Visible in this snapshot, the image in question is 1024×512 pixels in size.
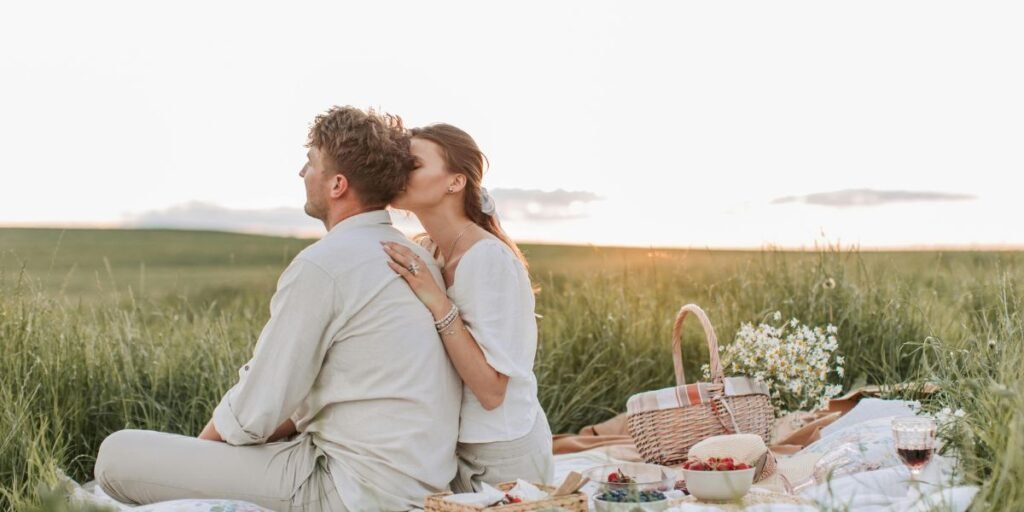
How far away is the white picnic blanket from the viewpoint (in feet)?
10.6

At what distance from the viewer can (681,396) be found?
5168 millimetres

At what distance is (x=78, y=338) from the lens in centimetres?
593

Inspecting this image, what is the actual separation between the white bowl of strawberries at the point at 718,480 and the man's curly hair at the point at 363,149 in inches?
57.7

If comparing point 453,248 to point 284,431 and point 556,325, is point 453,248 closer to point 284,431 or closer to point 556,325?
point 284,431

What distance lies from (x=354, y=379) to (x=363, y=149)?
2.64ft

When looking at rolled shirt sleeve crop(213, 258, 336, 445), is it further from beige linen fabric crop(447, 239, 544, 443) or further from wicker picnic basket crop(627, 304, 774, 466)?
wicker picnic basket crop(627, 304, 774, 466)

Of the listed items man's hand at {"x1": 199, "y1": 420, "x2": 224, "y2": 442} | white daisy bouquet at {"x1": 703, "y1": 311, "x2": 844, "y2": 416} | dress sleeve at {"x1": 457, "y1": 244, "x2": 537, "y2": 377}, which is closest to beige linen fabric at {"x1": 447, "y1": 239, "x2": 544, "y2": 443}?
dress sleeve at {"x1": 457, "y1": 244, "x2": 537, "y2": 377}

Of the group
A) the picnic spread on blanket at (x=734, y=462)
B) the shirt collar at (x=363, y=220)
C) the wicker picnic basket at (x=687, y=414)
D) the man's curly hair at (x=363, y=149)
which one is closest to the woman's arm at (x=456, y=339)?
the shirt collar at (x=363, y=220)

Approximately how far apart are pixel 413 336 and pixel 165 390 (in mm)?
2952

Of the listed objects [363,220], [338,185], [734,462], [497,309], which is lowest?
[734,462]

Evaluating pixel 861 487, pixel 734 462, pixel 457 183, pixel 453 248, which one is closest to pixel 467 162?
pixel 457 183

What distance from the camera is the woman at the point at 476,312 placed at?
3.84 meters

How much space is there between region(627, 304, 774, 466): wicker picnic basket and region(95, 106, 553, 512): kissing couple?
1272mm

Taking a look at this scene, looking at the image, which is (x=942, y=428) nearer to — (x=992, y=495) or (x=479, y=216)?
(x=992, y=495)
